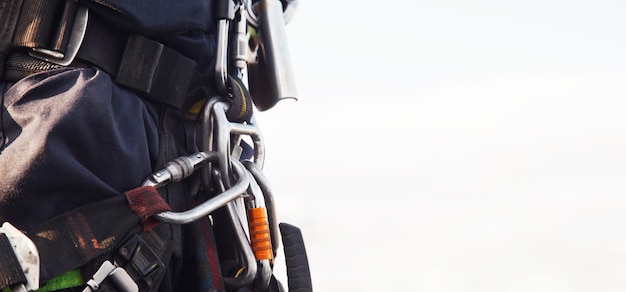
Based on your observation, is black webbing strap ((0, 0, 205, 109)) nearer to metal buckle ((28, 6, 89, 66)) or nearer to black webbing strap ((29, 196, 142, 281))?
metal buckle ((28, 6, 89, 66))

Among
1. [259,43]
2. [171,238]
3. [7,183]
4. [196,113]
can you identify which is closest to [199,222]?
[171,238]

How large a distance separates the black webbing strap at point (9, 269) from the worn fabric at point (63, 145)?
4.3 inches

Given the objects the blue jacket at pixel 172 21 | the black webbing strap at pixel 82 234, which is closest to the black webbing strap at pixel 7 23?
the blue jacket at pixel 172 21

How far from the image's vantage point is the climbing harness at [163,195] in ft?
7.78

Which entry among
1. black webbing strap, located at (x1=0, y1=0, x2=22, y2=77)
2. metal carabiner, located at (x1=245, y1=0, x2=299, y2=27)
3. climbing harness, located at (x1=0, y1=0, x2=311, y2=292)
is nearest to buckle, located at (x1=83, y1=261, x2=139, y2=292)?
climbing harness, located at (x1=0, y1=0, x2=311, y2=292)

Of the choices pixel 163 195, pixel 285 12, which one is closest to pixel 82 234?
pixel 163 195

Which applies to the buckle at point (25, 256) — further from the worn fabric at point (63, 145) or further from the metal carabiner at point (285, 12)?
the metal carabiner at point (285, 12)

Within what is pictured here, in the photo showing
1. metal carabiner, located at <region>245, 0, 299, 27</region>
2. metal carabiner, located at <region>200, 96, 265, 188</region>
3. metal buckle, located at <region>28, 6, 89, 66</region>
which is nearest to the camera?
metal buckle, located at <region>28, 6, 89, 66</region>

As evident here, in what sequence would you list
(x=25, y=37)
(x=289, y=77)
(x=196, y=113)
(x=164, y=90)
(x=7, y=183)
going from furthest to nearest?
(x=289, y=77), (x=196, y=113), (x=164, y=90), (x=25, y=37), (x=7, y=183)

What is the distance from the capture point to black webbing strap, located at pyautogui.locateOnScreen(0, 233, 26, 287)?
2248 mm

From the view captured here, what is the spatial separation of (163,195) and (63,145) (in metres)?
0.36

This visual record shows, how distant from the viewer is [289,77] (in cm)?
337

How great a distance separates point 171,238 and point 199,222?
0.55 feet

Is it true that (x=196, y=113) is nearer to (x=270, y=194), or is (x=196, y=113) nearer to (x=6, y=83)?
(x=270, y=194)
